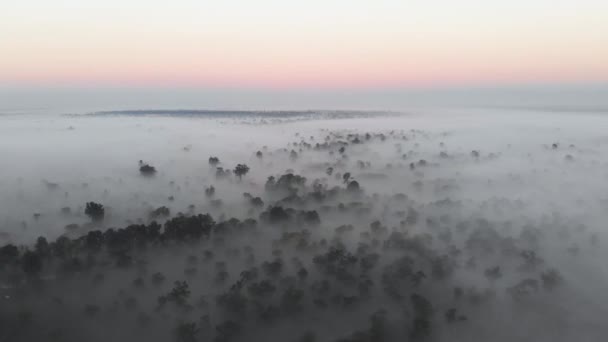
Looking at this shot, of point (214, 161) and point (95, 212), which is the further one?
point (214, 161)

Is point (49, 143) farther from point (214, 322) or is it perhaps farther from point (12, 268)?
point (214, 322)

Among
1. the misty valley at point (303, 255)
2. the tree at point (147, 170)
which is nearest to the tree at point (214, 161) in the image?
the misty valley at point (303, 255)

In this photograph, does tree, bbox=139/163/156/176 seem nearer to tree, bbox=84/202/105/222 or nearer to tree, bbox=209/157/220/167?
tree, bbox=209/157/220/167

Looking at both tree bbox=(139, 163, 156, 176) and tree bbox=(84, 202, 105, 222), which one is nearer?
tree bbox=(84, 202, 105, 222)

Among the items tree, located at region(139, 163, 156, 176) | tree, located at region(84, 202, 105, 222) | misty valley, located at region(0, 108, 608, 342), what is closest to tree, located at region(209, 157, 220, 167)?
misty valley, located at region(0, 108, 608, 342)

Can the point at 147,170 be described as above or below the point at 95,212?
above

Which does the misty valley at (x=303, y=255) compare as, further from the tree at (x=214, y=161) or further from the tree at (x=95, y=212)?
the tree at (x=214, y=161)

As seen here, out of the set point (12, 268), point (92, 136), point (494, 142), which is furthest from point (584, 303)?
point (92, 136)

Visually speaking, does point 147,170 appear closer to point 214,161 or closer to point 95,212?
point 214,161

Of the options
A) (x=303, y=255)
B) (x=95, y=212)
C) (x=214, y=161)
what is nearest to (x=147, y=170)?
(x=214, y=161)
